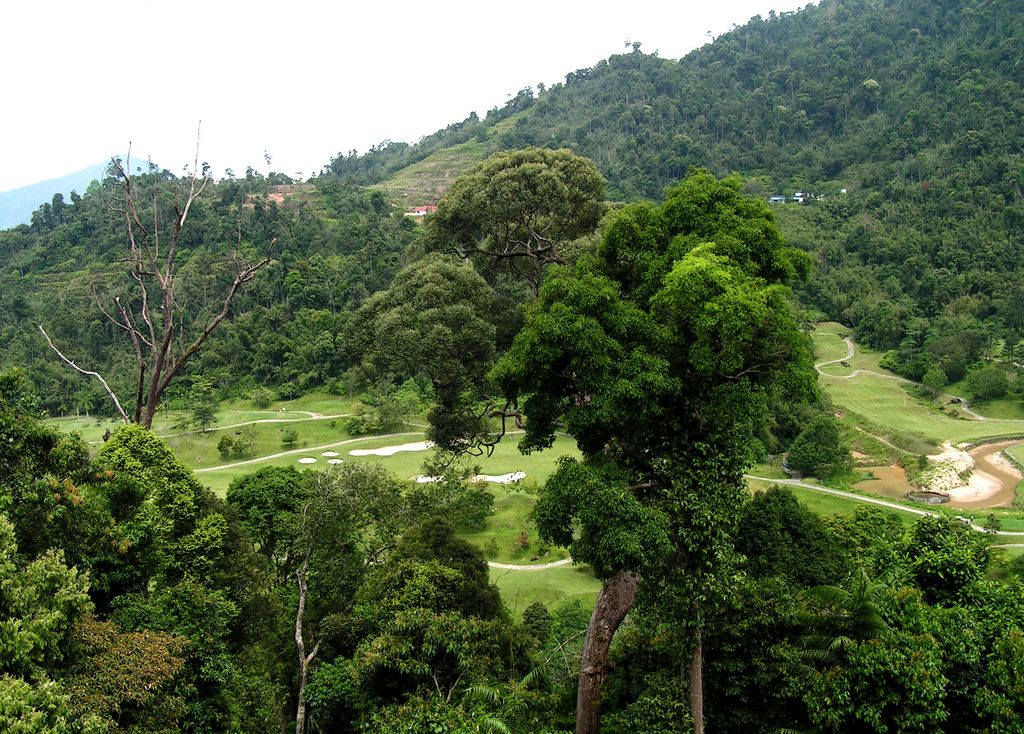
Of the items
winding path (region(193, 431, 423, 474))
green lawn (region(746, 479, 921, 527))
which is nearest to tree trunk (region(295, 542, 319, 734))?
green lawn (region(746, 479, 921, 527))

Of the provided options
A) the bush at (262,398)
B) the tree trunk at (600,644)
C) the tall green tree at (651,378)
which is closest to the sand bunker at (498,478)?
the tree trunk at (600,644)

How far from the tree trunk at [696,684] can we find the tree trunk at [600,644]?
4.12 feet

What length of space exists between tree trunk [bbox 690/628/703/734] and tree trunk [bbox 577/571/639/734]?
1.25 meters

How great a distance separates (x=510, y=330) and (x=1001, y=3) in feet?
323

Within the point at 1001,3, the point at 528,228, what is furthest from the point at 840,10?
the point at 528,228

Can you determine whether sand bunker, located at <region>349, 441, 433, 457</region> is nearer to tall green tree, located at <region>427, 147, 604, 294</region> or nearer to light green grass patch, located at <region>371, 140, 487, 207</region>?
tall green tree, located at <region>427, 147, 604, 294</region>

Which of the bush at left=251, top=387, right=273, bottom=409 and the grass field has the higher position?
the bush at left=251, top=387, right=273, bottom=409

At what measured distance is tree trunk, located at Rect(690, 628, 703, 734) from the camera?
8.40 m

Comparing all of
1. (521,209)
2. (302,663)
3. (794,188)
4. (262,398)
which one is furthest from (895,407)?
(794,188)

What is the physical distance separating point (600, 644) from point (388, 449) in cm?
2305

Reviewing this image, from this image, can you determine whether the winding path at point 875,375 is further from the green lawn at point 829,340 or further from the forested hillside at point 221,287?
the forested hillside at point 221,287

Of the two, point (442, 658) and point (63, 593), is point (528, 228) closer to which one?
point (442, 658)

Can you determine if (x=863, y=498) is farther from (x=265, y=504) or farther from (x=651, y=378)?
(x=265, y=504)

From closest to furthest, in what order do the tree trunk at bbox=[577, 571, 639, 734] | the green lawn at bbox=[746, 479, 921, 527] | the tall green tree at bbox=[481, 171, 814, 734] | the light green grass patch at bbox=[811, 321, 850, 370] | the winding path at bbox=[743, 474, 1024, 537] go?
the tall green tree at bbox=[481, 171, 814, 734] → the tree trunk at bbox=[577, 571, 639, 734] → the winding path at bbox=[743, 474, 1024, 537] → the green lawn at bbox=[746, 479, 921, 527] → the light green grass patch at bbox=[811, 321, 850, 370]
